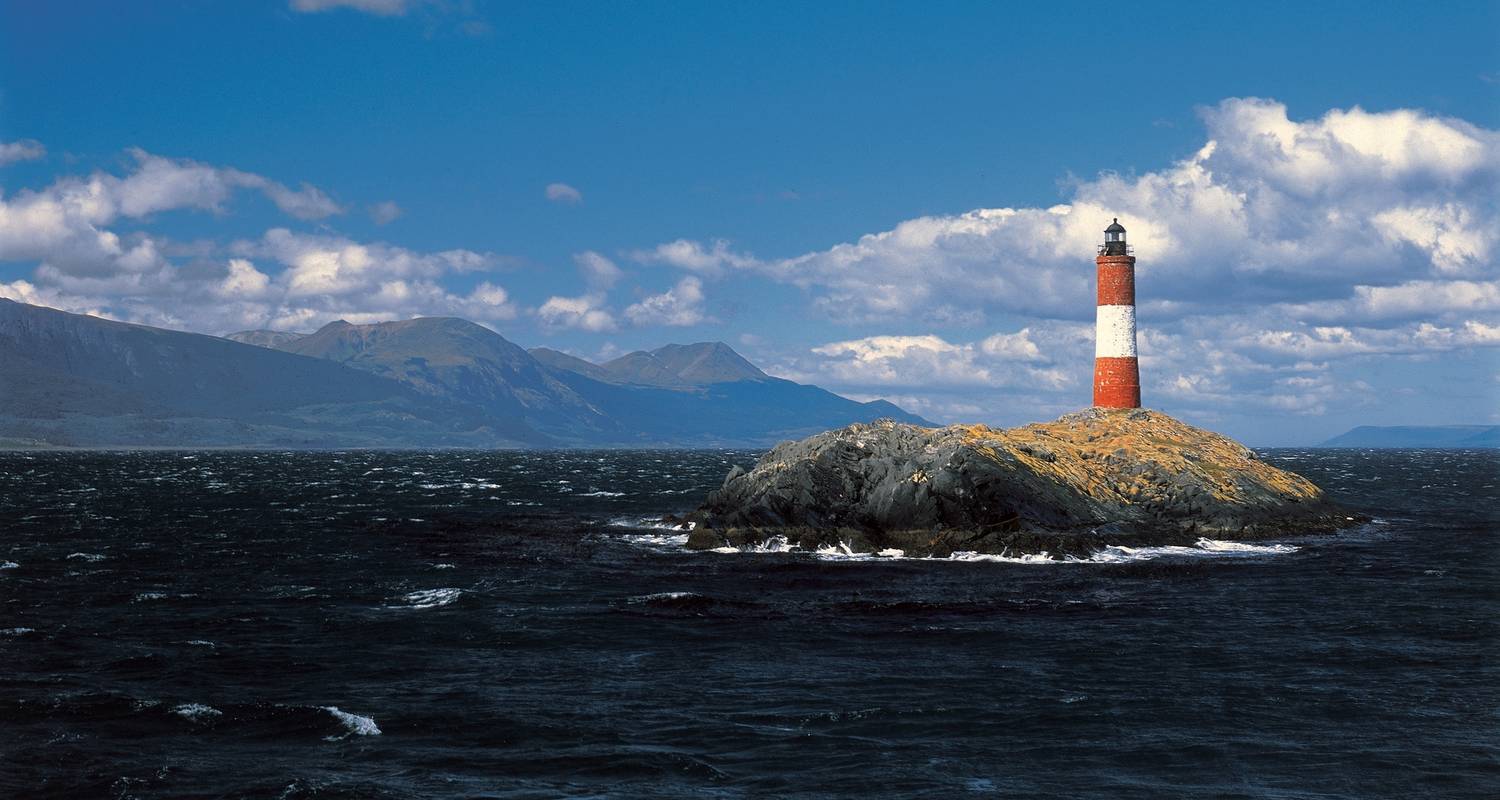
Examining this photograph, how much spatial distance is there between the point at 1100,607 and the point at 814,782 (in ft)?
60.6

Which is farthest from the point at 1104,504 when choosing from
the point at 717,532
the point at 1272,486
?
the point at 717,532

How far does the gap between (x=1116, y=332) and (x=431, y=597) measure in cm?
4638

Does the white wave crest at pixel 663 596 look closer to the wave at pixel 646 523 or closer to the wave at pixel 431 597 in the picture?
the wave at pixel 431 597

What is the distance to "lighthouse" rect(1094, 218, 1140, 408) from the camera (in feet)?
223

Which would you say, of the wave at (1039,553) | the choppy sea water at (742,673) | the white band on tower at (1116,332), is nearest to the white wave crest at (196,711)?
the choppy sea water at (742,673)

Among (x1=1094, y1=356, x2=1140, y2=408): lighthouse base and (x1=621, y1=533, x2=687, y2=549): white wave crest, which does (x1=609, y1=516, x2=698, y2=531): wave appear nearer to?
(x1=621, y1=533, x2=687, y2=549): white wave crest

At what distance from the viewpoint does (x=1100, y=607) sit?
3369cm

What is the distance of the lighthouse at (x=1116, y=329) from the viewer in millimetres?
67938

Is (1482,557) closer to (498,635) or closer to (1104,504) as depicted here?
(1104,504)

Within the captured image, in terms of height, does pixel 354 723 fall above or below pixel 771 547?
below

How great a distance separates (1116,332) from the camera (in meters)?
68.4

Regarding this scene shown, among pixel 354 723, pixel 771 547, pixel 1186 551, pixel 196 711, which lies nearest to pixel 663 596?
pixel 771 547

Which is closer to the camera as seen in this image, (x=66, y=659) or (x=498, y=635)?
(x=66, y=659)

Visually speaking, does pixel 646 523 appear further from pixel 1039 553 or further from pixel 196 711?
pixel 196 711
